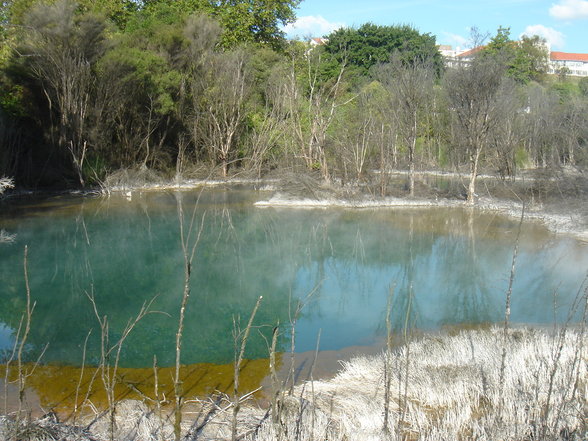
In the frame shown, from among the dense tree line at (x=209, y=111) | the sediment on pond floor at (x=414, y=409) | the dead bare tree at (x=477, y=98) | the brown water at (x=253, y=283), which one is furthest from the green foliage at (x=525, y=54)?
the sediment on pond floor at (x=414, y=409)

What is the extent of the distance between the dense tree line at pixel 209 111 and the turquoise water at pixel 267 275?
3.18 metres

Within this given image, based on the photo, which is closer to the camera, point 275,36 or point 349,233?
point 349,233

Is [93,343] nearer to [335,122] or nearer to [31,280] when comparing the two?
[31,280]

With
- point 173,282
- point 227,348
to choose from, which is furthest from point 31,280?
point 227,348

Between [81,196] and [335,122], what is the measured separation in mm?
9635

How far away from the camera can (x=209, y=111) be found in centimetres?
2212

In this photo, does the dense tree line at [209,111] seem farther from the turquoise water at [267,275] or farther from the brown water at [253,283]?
the brown water at [253,283]

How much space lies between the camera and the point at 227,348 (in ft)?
22.9

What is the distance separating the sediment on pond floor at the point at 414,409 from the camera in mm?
4160

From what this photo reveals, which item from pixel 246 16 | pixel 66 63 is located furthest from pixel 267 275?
pixel 246 16

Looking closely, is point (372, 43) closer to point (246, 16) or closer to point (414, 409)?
point (246, 16)

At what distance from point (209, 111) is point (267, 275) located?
44.6ft

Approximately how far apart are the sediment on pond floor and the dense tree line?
36.4 feet

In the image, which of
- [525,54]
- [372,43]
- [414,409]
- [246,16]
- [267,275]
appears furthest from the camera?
[525,54]
